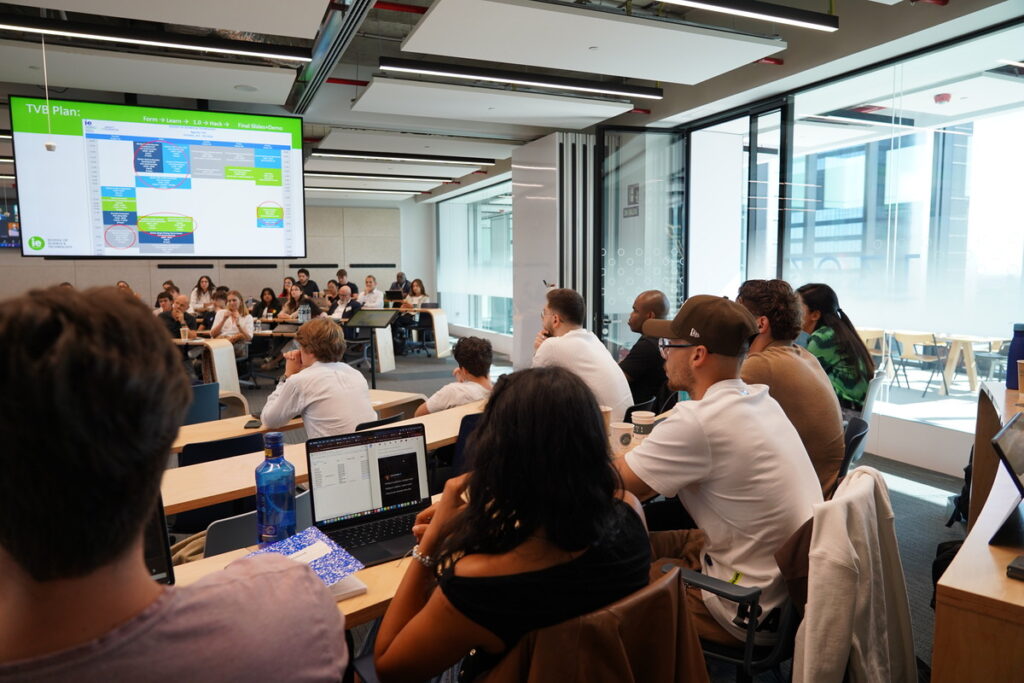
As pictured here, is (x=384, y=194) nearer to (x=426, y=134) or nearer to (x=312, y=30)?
(x=426, y=134)

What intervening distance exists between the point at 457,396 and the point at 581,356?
79cm

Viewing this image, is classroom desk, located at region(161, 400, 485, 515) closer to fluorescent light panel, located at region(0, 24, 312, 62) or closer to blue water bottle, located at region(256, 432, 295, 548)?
blue water bottle, located at region(256, 432, 295, 548)

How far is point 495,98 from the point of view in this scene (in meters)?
6.37

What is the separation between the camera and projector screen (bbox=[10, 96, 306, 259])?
430 cm

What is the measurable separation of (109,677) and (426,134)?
8.04 m

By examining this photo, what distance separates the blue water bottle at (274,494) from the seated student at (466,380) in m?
1.98

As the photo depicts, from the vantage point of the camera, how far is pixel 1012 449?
169cm

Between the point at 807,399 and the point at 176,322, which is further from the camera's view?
the point at 176,322

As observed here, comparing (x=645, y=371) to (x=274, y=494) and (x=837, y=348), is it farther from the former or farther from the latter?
(x=274, y=494)

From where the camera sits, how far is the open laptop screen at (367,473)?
6.40ft

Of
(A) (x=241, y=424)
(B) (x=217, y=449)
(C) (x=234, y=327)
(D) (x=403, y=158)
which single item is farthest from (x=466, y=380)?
(D) (x=403, y=158)

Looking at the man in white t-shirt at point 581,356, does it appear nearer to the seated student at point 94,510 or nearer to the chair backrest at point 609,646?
the chair backrest at point 609,646

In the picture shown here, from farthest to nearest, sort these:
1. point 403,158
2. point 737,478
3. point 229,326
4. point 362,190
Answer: point 362,190 → point 403,158 → point 229,326 → point 737,478

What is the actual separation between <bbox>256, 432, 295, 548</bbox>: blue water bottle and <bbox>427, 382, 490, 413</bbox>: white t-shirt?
2047 millimetres
